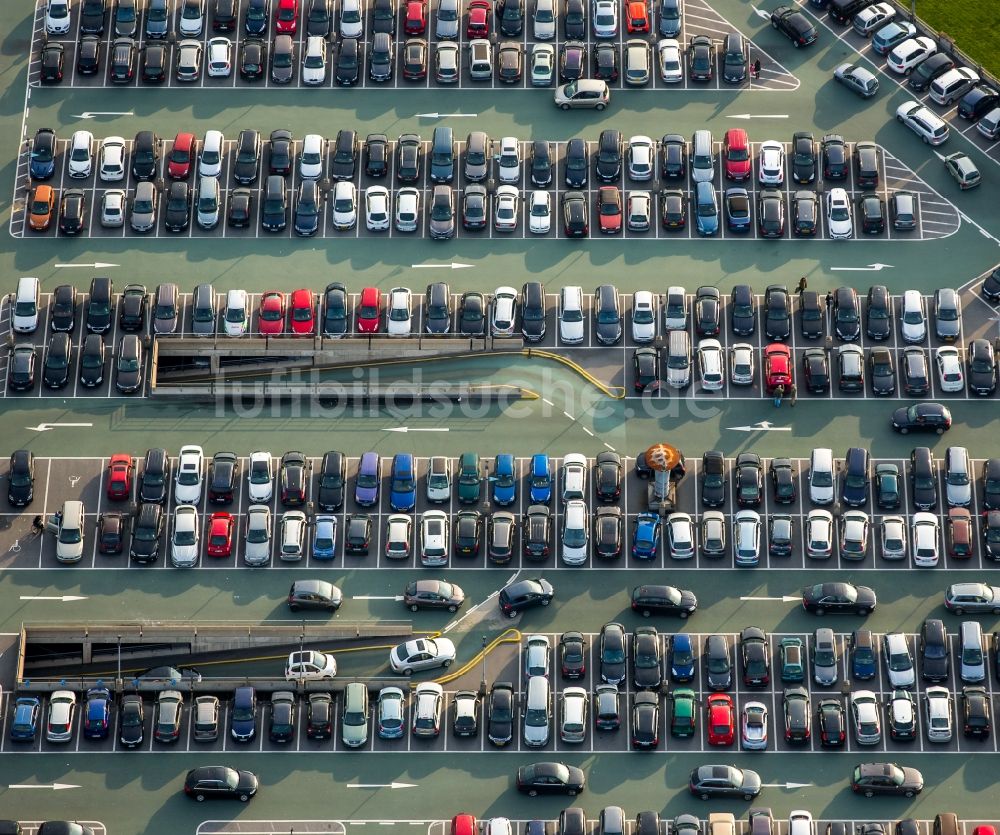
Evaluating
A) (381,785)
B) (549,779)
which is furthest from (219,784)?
(549,779)

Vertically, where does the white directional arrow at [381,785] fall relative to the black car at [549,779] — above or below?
below

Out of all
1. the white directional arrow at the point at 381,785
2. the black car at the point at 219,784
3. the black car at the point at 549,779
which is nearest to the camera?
the black car at the point at 219,784

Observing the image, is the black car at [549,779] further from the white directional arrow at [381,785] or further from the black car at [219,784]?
the black car at [219,784]

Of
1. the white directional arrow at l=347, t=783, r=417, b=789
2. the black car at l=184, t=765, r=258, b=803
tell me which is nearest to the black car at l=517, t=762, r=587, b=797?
the white directional arrow at l=347, t=783, r=417, b=789

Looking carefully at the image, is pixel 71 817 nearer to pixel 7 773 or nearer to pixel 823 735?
pixel 7 773

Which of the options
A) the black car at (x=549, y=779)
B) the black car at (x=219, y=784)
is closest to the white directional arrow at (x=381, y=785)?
the black car at (x=219, y=784)

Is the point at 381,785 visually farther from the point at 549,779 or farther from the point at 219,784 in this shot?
the point at 549,779
